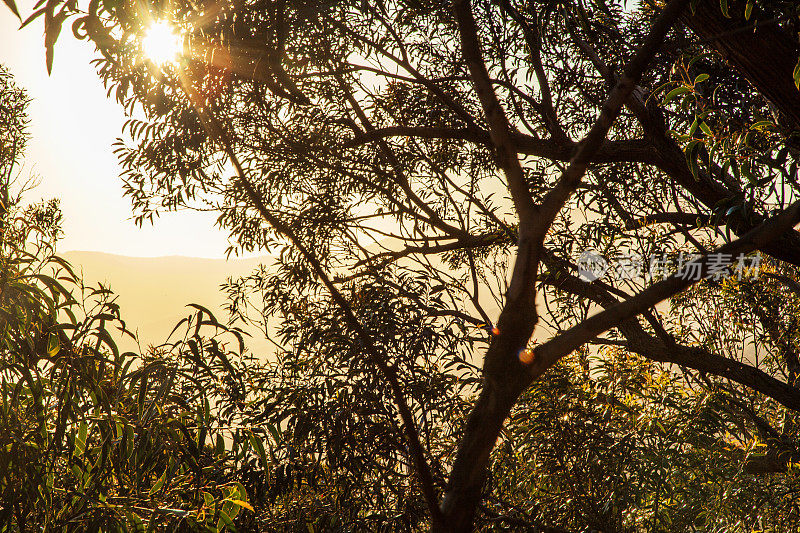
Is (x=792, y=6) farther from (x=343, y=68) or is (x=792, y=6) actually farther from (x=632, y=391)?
(x=343, y=68)

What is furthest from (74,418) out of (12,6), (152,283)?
(152,283)

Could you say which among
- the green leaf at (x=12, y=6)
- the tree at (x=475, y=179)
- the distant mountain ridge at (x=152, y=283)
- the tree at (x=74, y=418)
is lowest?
the tree at (x=74, y=418)

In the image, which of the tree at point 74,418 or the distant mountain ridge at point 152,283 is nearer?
the tree at point 74,418

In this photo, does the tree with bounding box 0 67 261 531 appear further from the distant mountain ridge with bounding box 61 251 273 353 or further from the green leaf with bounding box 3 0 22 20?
the distant mountain ridge with bounding box 61 251 273 353

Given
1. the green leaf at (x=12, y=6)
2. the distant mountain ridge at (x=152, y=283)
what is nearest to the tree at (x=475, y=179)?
the green leaf at (x=12, y=6)

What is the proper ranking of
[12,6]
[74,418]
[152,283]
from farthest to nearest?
[152,283], [74,418], [12,6]

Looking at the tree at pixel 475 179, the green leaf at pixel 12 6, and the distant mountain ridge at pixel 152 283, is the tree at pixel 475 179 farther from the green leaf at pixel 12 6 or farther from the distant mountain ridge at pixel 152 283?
the distant mountain ridge at pixel 152 283

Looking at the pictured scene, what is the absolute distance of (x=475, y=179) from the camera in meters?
4.78

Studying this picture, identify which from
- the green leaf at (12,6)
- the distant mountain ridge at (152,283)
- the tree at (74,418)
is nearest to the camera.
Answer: the green leaf at (12,6)

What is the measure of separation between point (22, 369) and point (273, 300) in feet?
8.34

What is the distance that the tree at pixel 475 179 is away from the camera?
184 centimetres

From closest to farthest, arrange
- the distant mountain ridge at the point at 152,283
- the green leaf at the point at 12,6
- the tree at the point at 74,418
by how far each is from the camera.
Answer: the green leaf at the point at 12,6 < the tree at the point at 74,418 < the distant mountain ridge at the point at 152,283

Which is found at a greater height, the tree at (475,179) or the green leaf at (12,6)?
the tree at (475,179)

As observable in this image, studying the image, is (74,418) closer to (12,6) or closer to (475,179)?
(12,6)
